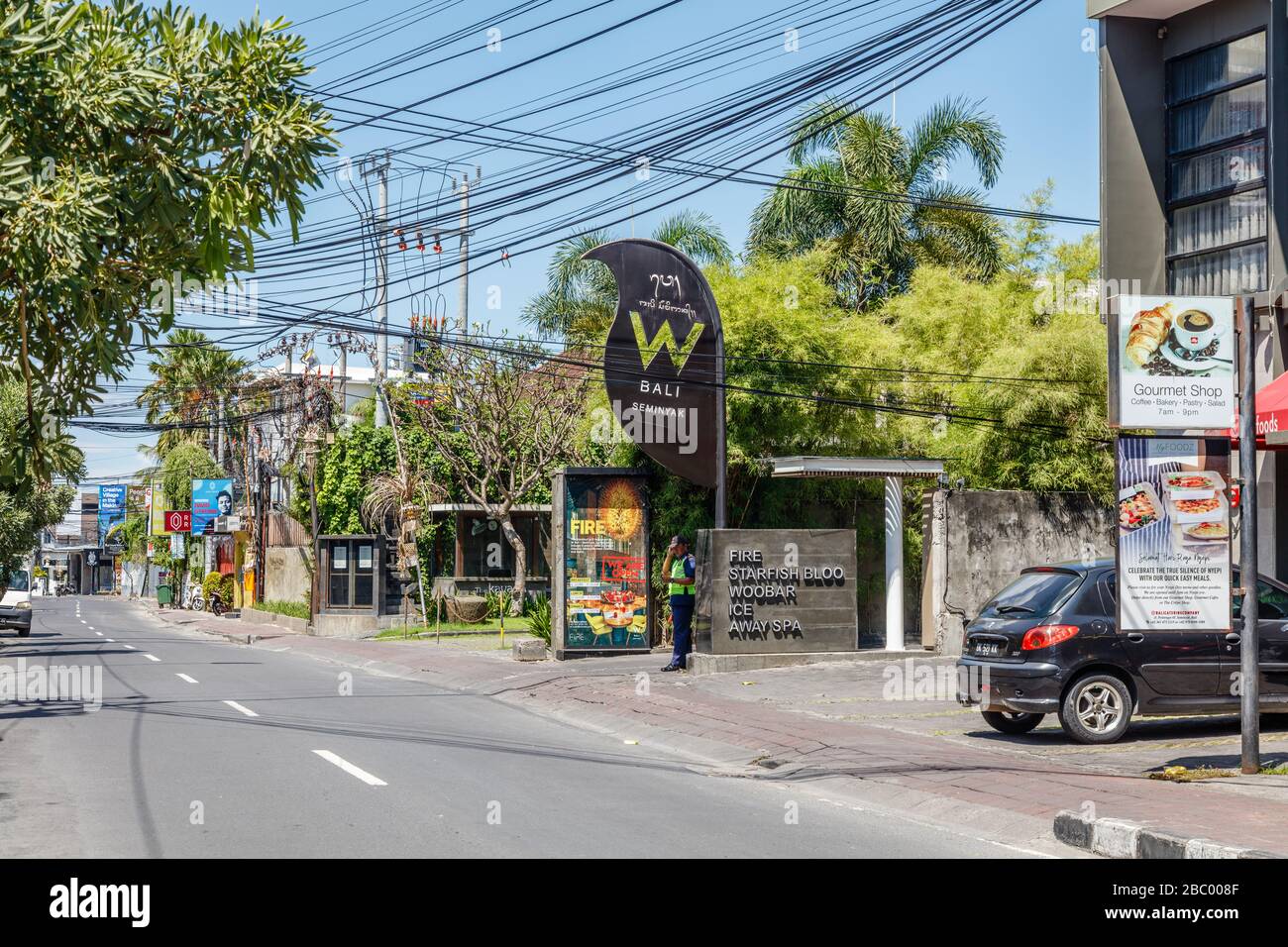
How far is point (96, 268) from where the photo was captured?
363 inches

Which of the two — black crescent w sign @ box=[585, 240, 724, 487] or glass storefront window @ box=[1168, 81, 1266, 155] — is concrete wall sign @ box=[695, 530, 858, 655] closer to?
black crescent w sign @ box=[585, 240, 724, 487]

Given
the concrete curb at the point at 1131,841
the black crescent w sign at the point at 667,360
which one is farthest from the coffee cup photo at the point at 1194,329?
the black crescent w sign at the point at 667,360

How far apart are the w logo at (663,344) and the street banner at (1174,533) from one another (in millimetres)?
11281

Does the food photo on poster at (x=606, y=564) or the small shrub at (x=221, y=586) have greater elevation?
the food photo on poster at (x=606, y=564)

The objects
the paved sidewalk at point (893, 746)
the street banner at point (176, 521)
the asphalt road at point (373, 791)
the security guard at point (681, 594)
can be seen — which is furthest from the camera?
the street banner at point (176, 521)

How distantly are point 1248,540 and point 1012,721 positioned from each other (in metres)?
3.87

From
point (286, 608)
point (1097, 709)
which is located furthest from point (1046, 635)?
point (286, 608)

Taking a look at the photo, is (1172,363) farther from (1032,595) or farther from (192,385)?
(192,385)

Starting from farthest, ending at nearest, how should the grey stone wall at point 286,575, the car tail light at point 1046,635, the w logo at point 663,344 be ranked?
the grey stone wall at point 286,575 < the w logo at point 663,344 < the car tail light at point 1046,635

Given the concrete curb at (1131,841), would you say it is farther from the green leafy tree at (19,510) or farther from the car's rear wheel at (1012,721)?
the green leafy tree at (19,510)

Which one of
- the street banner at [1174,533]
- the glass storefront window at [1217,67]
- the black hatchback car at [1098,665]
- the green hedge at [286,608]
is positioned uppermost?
the glass storefront window at [1217,67]

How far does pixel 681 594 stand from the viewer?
67.7ft

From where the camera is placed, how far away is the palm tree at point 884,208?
37.9 meters
